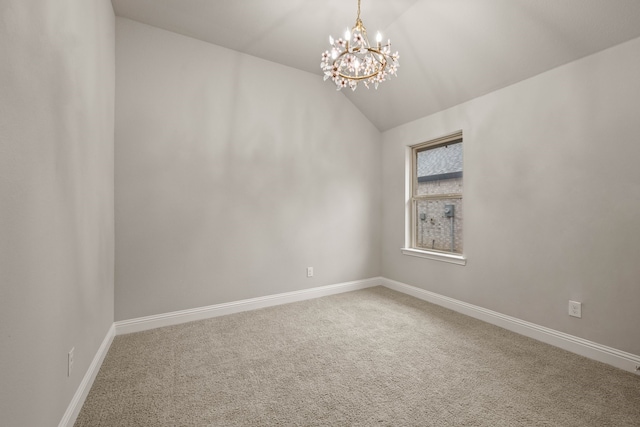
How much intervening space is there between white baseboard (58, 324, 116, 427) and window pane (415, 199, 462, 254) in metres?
3.51

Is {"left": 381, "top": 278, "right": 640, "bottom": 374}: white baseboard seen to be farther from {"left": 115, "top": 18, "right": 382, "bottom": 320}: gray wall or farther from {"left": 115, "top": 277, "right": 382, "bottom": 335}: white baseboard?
{"left": 115, "top": 18, "right": 382, "bottom": 320}: gray wall

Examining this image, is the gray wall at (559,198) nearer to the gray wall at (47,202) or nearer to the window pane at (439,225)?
the window pane at (439,225)

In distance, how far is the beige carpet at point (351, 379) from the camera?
5.08ft

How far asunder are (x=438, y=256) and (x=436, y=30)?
236 cm

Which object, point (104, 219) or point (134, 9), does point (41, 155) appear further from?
point (134, 9)

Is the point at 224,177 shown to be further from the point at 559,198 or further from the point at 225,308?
the point at 559,198

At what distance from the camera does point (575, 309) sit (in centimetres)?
226

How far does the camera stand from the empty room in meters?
1.41

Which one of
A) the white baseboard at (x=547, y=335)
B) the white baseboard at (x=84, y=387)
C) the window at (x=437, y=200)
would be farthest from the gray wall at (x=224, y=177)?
the white baseboard at (x=547, y=335)

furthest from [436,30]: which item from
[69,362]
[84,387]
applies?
[84,387]

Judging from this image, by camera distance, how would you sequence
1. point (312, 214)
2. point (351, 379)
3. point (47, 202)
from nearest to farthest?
point (47, 202)
point (351, 379)
point (312, 214)

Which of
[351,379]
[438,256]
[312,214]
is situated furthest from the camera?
[312,214]

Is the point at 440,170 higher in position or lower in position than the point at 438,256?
higher

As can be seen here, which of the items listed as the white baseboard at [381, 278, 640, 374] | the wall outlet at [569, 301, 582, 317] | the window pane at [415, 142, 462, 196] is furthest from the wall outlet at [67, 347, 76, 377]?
the window pane at [415, 142, 462, 196]
